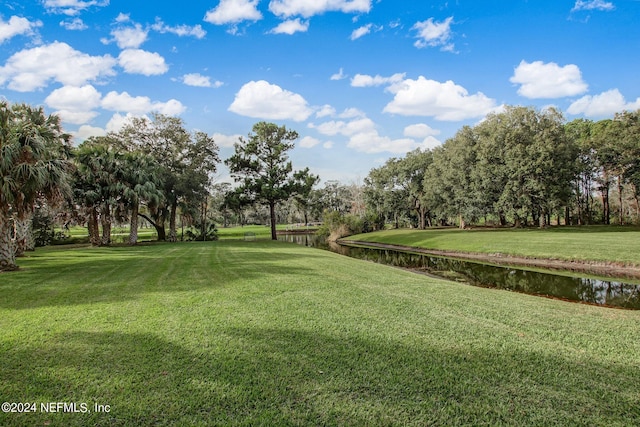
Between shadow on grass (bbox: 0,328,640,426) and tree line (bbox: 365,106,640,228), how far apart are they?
96.3 feet

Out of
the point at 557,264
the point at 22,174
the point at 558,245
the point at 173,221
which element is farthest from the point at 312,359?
the point at 173,221

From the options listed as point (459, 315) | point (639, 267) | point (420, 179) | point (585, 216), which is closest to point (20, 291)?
point (459, 315)

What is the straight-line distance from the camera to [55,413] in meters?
2.86

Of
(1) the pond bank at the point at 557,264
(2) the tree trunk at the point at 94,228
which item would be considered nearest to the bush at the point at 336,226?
(1) the pond bank at the point at 557,264

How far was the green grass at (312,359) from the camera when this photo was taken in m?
2.89

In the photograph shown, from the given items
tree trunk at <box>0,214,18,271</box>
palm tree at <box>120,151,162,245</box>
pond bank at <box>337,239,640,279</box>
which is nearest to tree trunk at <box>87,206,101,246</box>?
palm tree at <box>120,151,162,245</box>

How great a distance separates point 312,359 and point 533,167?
3159cm

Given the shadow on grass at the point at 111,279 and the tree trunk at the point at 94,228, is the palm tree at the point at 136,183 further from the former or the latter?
the shadow on grass at the point at 111,279

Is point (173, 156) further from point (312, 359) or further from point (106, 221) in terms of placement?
point (312, 359)

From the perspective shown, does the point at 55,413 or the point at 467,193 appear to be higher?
the point at 467,193

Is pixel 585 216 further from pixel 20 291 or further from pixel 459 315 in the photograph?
pixel 20 291

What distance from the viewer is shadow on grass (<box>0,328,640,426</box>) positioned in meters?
2.82

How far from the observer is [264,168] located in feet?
101

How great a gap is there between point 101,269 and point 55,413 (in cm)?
912
